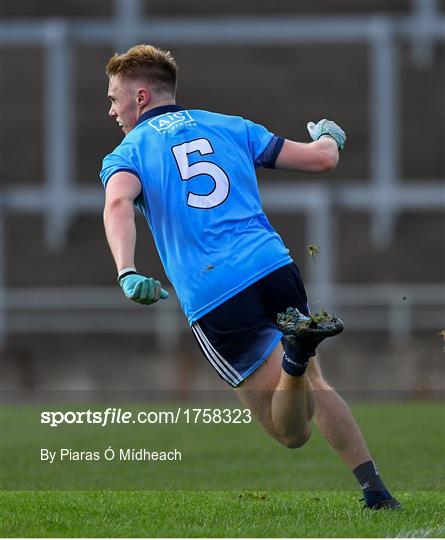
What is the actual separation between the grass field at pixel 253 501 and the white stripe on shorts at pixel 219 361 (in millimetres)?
618

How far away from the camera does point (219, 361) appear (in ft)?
21.7

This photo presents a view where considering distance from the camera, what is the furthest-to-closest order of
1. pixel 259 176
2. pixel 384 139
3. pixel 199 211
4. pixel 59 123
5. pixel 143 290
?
pixel 259 176
pixel 59 123
pixel 384 139
pixel 199 211
pixel 143 290

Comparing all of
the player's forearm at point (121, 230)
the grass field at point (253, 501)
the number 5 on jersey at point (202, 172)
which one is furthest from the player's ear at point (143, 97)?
the grass field at point (253, 501)

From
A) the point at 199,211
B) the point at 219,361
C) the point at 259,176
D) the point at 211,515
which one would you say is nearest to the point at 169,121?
the point at 199,211

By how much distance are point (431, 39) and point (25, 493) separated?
79.0 feet

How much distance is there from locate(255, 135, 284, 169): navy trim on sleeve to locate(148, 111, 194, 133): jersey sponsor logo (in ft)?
1.21

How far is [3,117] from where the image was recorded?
32219 millimetres

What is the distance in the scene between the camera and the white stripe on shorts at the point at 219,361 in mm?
6617

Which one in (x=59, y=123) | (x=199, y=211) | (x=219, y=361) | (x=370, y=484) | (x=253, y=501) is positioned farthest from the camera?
(x=59, y=123)

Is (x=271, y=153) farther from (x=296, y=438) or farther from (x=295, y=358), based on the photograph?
(x=296, y=438)

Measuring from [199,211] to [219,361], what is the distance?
2.25ft

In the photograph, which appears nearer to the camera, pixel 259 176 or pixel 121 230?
pixel 121 230

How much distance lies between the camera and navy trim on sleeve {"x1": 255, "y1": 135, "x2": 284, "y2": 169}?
6719 mm

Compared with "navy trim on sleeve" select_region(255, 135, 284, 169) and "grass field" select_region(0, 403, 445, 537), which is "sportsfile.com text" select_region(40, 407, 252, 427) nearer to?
"grass field" select_region(0, 403, 445, 537)
